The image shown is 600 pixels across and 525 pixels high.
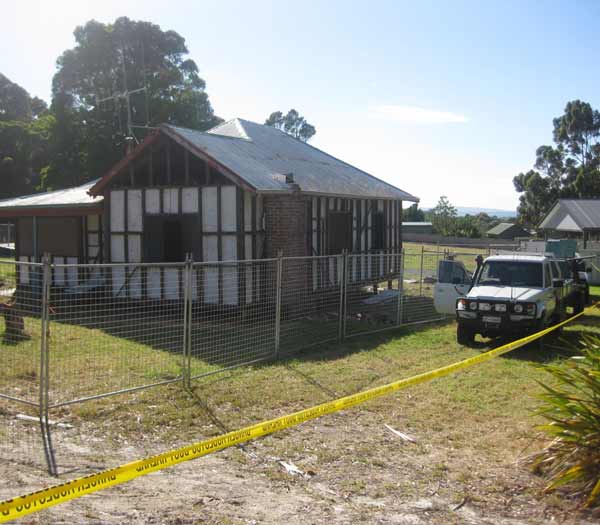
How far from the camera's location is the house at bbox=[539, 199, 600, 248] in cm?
3431

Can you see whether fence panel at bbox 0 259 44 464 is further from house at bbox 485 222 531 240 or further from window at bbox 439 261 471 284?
house at bbox 485 222 531 240

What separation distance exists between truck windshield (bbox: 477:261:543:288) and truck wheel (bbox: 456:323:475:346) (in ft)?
3.15

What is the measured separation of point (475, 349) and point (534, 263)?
2.00 metres

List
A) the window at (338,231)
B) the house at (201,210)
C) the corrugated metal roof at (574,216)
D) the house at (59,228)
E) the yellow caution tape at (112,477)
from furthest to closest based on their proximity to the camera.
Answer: the corrugated metal roof at (574,216) → the house at (59,228) → the window at (338,231) → the house at (201,210) → the yellow caution tape at (112,477)

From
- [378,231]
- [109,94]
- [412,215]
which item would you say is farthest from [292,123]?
[378,231]

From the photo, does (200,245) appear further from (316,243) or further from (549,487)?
(549,487)

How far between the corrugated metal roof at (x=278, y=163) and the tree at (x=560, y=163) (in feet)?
158

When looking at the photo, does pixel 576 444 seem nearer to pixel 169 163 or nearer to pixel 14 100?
pixel 169 163

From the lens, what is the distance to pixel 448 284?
12.5m

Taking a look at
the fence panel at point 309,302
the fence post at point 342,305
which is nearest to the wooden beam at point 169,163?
the fence panel at point 309,302

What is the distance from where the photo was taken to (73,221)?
57.0ft

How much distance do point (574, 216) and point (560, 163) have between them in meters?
32.2

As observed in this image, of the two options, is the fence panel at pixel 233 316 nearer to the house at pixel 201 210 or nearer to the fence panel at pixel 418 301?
the house at pixel 201 210

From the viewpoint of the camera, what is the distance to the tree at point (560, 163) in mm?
63312
